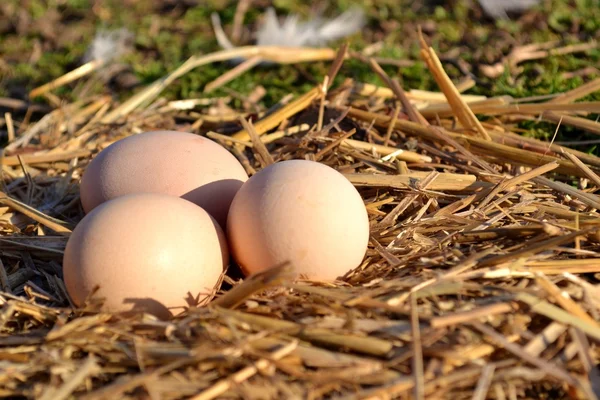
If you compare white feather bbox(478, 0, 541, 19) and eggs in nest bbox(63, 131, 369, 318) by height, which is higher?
eggs in nest bbox(63, 131, 369, 318)

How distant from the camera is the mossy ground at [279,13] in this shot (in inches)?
173

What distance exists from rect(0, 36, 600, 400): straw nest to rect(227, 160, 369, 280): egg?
10 cm

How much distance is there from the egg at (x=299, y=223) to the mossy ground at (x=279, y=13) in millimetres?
1693

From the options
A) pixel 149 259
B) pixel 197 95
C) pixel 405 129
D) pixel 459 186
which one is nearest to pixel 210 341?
pixel 149 259

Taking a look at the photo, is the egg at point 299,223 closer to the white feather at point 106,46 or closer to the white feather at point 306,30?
the white feather at point 306,30

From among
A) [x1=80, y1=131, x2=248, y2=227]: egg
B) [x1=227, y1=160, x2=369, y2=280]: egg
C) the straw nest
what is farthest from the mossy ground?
[x1=227, y1=160, x2=369, y2=280]: egg

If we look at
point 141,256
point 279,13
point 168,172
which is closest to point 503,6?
point 279,13

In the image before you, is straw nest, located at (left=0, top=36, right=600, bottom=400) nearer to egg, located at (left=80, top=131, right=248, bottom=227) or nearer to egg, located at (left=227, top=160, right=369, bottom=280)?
egg, located at (left=227, top=160, right=369, bottom=280)

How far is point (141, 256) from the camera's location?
2.28m

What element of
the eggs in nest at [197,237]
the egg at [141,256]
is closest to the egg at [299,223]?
the eggs in nest at [197,237]

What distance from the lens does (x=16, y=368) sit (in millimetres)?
2084

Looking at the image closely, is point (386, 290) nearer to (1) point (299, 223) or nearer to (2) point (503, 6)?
(1) point (299, 223)

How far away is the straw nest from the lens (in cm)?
197

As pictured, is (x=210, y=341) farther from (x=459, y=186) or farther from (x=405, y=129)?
(x=405, y=129)
